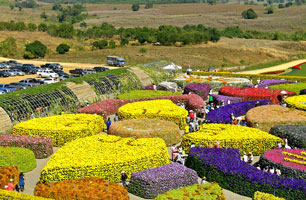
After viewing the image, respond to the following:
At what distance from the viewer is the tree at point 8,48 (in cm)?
10494

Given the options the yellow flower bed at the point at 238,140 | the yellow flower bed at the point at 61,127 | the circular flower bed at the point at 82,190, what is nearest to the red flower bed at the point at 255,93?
the yellow flower bed at the point at 238,140

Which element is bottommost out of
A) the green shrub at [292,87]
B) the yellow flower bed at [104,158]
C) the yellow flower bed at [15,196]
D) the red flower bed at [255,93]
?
the green shrub at [292,87]

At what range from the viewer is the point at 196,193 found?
93.9 feet

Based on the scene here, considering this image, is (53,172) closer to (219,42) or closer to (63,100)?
(63,100)

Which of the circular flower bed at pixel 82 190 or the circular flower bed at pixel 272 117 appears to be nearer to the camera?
the circular flower bed at pixel 82 190

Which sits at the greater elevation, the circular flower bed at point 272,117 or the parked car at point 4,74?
the circular flower bed at point 272,117

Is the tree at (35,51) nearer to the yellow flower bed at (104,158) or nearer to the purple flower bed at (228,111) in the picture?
the purple flower bed at (228,111)

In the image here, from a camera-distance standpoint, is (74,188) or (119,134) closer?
(74,188)

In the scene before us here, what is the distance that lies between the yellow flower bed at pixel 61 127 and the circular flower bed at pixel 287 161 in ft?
48.3

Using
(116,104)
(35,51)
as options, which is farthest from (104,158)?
(35,51)

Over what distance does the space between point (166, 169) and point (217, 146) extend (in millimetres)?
6649

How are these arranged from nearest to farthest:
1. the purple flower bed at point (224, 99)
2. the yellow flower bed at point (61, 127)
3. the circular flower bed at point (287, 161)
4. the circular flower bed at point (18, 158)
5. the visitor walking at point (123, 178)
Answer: the visitor walking at point (123, 178) < the circular flower bed at point (287, 161) < the circular flower bed at point (18, 158) < the yellow flower bed at point (61, 127) < the purple flower bed at point (224, 99)

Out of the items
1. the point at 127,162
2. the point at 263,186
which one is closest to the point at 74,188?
the point at 127,162

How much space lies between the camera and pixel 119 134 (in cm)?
4022
